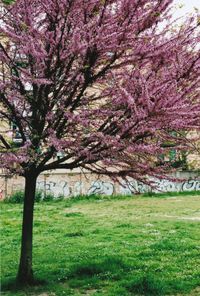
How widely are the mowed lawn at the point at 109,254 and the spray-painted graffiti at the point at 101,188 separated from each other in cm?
1139

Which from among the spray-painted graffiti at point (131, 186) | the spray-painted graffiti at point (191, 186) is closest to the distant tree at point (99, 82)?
the spray-painted graffiti at point (131, 186)

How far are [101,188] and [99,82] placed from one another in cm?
2420

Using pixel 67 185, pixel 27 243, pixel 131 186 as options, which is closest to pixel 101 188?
pixel 67 185

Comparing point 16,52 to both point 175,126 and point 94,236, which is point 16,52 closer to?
point 175,126

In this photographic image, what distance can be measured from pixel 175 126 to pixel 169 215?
13.3 meters

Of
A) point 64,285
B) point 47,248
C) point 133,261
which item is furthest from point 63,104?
point 47,248

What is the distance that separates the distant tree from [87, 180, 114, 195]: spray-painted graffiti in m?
23.6

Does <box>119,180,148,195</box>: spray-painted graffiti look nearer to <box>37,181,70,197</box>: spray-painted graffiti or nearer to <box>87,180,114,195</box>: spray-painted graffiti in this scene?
<box>87,180,114,195</box>: spray-painted graffiti

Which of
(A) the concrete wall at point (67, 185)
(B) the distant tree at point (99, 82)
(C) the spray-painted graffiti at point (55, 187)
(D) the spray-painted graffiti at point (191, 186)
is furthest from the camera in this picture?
(D) the spray-painted graffiti at point (191, 186)

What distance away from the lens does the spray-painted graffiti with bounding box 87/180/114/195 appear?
3147 centimetres

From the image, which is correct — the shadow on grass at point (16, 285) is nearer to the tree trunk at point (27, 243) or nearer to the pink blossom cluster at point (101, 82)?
the tree trunk at point (27, 243)

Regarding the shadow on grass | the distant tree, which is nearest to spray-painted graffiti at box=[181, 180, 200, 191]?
the shadow on grass

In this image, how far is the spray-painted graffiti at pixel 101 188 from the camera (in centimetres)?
3147

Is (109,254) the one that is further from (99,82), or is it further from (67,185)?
(67,185)
